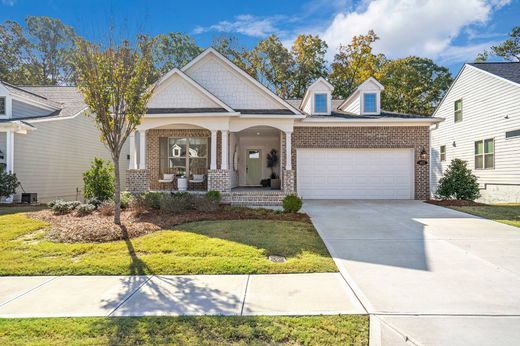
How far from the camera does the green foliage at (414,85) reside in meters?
29.5

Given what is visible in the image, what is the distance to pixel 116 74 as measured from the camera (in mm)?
7496

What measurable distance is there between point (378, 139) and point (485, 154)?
6.83m

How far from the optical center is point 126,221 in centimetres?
843

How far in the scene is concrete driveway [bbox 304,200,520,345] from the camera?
3281 millimetres

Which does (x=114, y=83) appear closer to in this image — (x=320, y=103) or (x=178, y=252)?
(x=178, y=252)

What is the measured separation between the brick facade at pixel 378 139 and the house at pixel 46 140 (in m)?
9.84

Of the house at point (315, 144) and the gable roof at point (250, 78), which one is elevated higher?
the gable roof at point (250, 78)

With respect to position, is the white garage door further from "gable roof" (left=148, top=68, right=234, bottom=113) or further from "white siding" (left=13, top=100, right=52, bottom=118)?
"white siding" (left=13, top=100, right=52, bottom=118)

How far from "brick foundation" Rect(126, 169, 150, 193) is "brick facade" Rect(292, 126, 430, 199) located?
254 inches

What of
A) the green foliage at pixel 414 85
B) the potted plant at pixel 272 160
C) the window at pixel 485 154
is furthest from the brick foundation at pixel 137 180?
the green foliage at pixel 414 85

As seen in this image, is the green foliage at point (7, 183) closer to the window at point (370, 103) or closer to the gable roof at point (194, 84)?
the gable roof at point (194, 84)

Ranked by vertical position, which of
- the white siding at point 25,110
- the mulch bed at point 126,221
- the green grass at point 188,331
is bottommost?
the green grass at point 188,331

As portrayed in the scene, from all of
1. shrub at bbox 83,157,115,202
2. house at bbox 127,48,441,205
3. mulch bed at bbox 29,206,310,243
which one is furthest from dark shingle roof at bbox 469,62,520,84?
shrub at bbox 83,157,115,202

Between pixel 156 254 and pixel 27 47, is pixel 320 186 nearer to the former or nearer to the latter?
pixel 156 254
